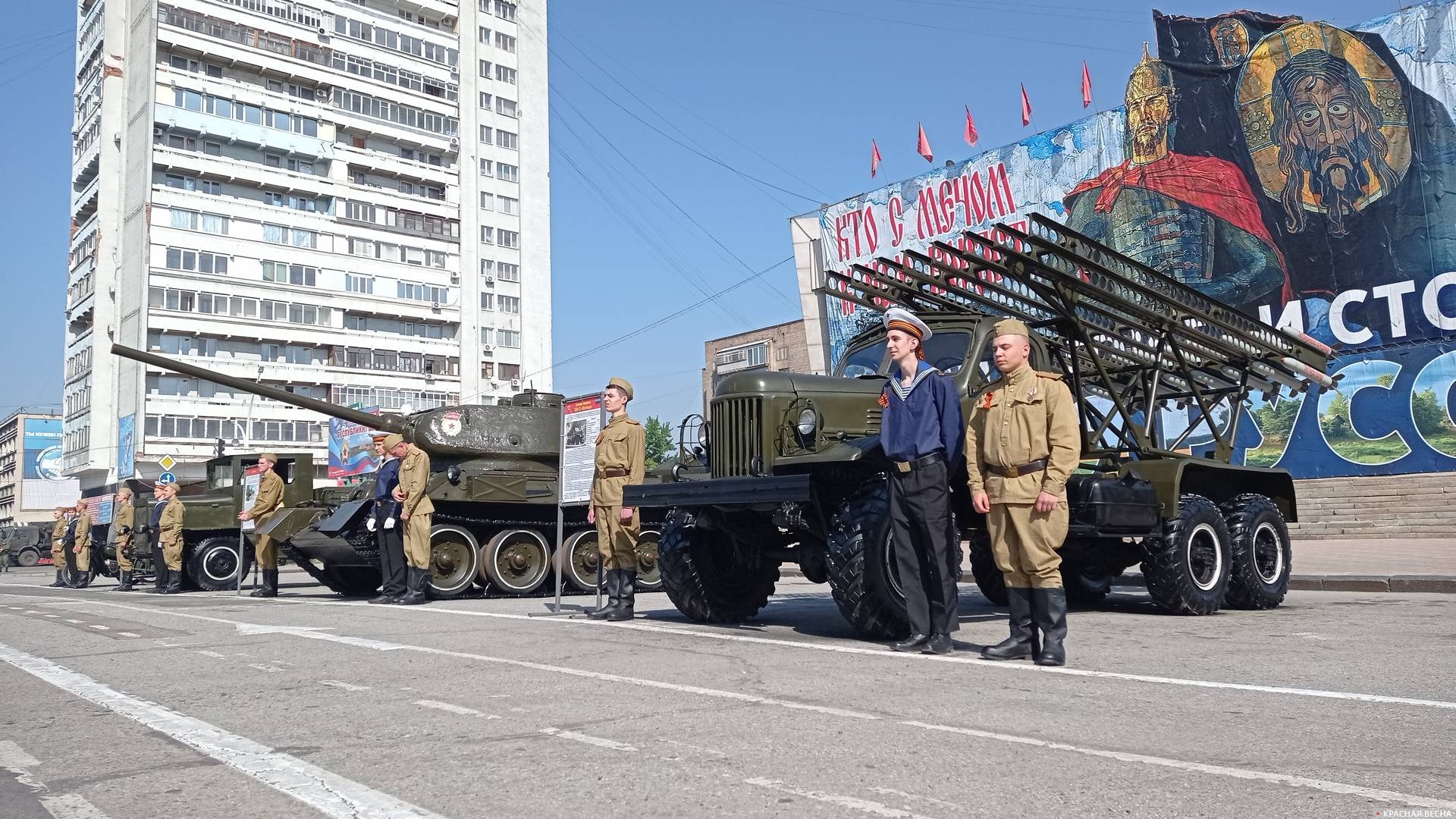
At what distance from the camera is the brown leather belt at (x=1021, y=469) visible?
660cm

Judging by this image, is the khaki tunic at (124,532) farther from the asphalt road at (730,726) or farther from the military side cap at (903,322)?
the military side cap at (903,322)

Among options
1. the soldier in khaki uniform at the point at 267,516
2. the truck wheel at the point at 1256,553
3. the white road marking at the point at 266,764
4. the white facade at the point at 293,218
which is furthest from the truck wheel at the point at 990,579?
the white facade at the point at 293,218

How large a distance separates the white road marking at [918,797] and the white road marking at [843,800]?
0.35ft

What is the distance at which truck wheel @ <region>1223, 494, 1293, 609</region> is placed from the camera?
9.92 m

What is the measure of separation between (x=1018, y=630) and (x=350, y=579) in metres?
12.7

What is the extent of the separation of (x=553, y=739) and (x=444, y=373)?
6139 centimetres

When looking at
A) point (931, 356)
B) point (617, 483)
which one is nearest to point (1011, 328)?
point (931, 356)

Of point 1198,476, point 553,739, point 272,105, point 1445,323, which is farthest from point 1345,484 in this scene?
point 272,105

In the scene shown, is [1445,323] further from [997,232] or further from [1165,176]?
[997,232]

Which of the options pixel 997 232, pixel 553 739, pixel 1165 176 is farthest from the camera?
pixel 1165 176

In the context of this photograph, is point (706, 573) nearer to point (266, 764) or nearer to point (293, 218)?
point (266, 764)

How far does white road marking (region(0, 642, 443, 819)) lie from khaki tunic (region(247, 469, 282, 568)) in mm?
10449

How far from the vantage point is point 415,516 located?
13.1 meters

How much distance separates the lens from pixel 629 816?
3320mm
